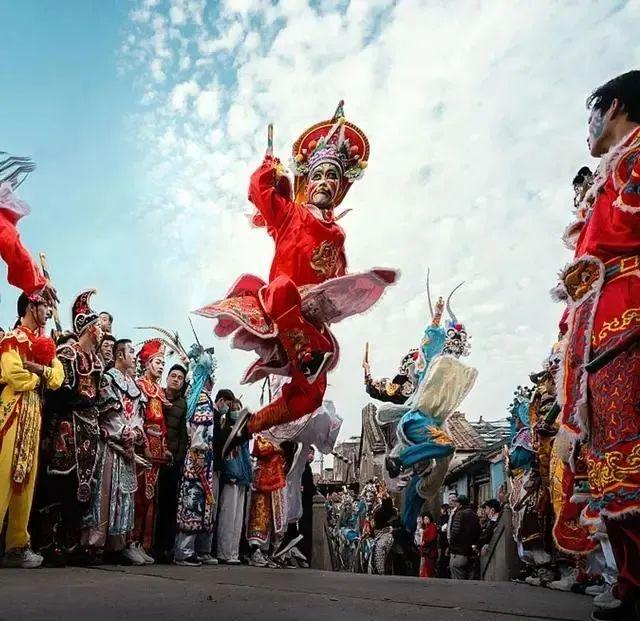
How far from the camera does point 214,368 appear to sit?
20.7ft

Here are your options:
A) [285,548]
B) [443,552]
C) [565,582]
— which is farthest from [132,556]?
[443,552]

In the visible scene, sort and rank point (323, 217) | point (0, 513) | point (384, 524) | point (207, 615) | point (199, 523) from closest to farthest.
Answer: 1. point (207, 615)
2. point (0, 513)
3. point (323, 217)
4. point (199, 523)
5. point (384, 524)

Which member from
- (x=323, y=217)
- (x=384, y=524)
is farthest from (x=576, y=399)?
(x=384, y=524)

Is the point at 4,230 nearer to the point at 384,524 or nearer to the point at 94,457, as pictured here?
the point at 94,457

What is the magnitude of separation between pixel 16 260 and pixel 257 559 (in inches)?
150

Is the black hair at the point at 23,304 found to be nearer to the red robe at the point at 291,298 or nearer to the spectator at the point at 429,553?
the red robe at the point at 291,298

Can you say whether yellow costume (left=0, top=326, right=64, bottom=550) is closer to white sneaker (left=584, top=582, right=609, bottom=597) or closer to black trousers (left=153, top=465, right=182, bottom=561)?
black trousers (left=153, top=465, right=182, bottom=561)

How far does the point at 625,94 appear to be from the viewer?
101 inches

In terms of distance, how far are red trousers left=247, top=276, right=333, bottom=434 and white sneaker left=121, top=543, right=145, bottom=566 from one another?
1582 millimetres

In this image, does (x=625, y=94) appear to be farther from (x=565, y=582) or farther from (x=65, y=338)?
(x=65, y=338)

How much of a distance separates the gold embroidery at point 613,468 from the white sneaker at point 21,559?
3465 millimetres

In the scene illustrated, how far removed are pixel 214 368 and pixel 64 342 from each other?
69.7 inches

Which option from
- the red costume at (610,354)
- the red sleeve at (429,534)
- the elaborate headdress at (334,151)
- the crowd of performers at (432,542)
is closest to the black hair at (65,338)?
the elaborate headdress at (334,151)

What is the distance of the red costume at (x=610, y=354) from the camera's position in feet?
6.75
